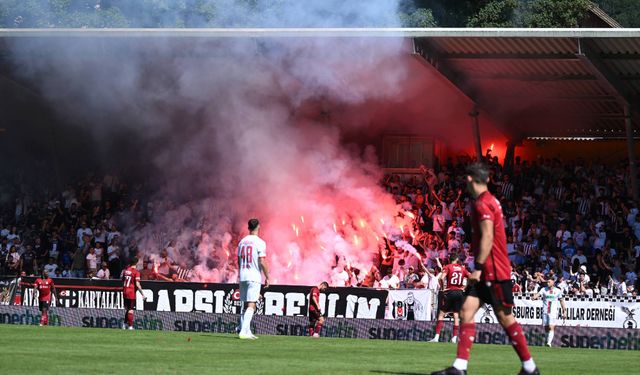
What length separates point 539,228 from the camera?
29.6m

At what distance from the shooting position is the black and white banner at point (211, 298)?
24.3 meters

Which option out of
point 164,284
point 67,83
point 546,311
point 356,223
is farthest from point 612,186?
point 67,83

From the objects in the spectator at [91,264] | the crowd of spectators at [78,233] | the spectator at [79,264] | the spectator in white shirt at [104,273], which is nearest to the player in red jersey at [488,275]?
the crowd of spectators at [78,233]

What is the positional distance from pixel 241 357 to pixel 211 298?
1398 centimetres

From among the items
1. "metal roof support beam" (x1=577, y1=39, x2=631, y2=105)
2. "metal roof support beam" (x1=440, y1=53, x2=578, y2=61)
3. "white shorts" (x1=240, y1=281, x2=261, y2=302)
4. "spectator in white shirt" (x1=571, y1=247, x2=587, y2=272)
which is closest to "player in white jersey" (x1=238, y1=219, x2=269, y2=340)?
"white shorts" (x1=240, y1=281, x2=261, y2=302)

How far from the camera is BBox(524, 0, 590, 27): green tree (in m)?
44.7

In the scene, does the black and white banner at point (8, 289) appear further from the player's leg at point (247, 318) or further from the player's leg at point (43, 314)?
the player's leg at point (247, 318)

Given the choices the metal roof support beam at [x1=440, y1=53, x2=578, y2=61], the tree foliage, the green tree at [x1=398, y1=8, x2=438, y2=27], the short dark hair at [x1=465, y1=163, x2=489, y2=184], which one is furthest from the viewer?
the green tree at [x1=398, y1=8, x2=438, y2=27]

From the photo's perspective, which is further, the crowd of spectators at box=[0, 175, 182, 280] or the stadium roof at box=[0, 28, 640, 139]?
the crowd of spectators at box=[0, 175, 182, 280]

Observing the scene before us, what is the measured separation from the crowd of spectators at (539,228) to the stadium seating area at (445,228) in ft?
0.11

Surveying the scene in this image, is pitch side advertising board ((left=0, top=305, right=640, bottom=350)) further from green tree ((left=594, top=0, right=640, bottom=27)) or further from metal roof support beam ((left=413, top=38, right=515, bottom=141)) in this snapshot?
green tree ((left=594, top=0, right=640, bottom=27))

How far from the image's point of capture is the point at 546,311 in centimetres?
2081

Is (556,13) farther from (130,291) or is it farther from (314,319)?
(130,291)

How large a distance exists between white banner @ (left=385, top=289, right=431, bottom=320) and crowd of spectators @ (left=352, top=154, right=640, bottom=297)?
1866 millimetres
